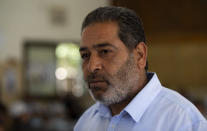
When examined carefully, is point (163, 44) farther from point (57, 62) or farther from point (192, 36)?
point (57, 62)

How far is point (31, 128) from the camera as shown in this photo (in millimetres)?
5035

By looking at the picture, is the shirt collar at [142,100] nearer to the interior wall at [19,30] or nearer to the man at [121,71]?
the man at [121,71]

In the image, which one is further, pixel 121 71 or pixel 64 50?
pixel 64 50

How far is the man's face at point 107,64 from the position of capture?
1.24m

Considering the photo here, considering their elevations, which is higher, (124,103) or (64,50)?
(64,50)

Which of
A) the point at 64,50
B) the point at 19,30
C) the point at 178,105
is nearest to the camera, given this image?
the point at 178,105

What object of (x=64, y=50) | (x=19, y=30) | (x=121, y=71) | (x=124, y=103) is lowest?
(x=124, y=103)

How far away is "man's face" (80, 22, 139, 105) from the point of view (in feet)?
4.06

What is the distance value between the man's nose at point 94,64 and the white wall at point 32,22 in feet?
19.9

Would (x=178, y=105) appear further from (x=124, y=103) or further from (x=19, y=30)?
(x=19, y=30)

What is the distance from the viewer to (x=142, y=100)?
1247 mm

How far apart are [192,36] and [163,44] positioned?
741 millimetres

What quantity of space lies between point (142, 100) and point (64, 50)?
274 inches

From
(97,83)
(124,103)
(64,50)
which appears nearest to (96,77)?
(97,83)
